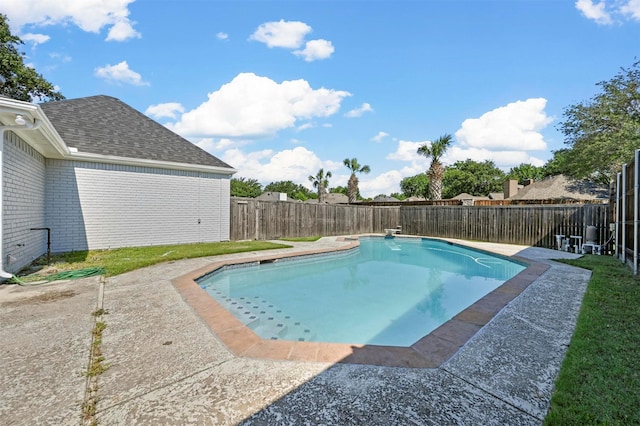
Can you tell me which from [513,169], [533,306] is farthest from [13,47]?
[513,169]

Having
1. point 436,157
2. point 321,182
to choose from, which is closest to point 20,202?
point 436,157

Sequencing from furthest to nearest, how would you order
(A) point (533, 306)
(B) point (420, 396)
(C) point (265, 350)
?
(A) point (533, 306) → (C) point (265, 350) → (B) point (420, 396)

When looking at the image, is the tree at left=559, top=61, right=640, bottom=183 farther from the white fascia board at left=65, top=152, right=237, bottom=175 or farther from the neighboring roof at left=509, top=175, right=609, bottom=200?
the white fascia board at left=65, top=152, right=237, bottom=175

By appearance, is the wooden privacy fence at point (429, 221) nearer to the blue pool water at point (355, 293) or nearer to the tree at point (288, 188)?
the blue pool water at point (355, 293)

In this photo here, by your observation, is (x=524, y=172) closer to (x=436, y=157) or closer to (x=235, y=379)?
(x=436, y=157)

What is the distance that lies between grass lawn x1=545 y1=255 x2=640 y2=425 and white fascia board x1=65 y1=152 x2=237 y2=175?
10366 millimetres

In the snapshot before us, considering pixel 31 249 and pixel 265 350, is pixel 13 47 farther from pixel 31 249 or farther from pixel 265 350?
pixel 265 350

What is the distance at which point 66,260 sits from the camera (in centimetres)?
679

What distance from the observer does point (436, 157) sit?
19.8 m

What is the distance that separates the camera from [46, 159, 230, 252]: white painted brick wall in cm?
793

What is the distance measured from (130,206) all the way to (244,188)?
4175 centimetres

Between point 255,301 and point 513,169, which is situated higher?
point 513,169

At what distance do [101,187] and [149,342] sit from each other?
7722 mm

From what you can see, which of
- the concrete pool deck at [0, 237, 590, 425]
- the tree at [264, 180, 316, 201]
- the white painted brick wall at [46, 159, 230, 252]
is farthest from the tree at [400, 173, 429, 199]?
the concrete pool deck at [0, 237, 590, 425]
